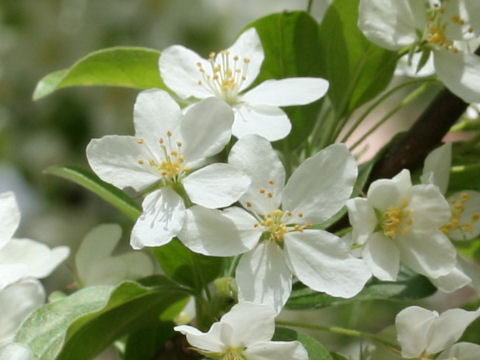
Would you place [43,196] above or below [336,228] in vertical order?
below

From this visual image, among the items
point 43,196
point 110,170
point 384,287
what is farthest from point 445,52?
point 43,196

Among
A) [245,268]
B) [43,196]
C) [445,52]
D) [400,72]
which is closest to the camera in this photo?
[245,268]

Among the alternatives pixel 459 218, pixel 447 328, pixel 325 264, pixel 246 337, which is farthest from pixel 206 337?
pixel 459 218

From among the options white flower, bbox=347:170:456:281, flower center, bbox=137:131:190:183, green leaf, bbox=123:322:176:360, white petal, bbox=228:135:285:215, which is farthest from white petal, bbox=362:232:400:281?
green leaf, bbox=123:322:176:360

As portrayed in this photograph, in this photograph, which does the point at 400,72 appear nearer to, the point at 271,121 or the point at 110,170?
the point at 271,121

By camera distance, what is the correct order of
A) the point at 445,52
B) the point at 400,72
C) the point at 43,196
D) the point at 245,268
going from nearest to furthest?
the point at 245,268
the point at 445,52
the point at 400,72
the point at 43,196

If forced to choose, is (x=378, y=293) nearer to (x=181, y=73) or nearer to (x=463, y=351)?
(x=463, y=351)

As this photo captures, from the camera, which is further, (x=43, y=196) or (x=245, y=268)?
(x=43, y=196)

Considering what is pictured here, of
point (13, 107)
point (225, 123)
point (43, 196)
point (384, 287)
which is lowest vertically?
point (43, 196)
